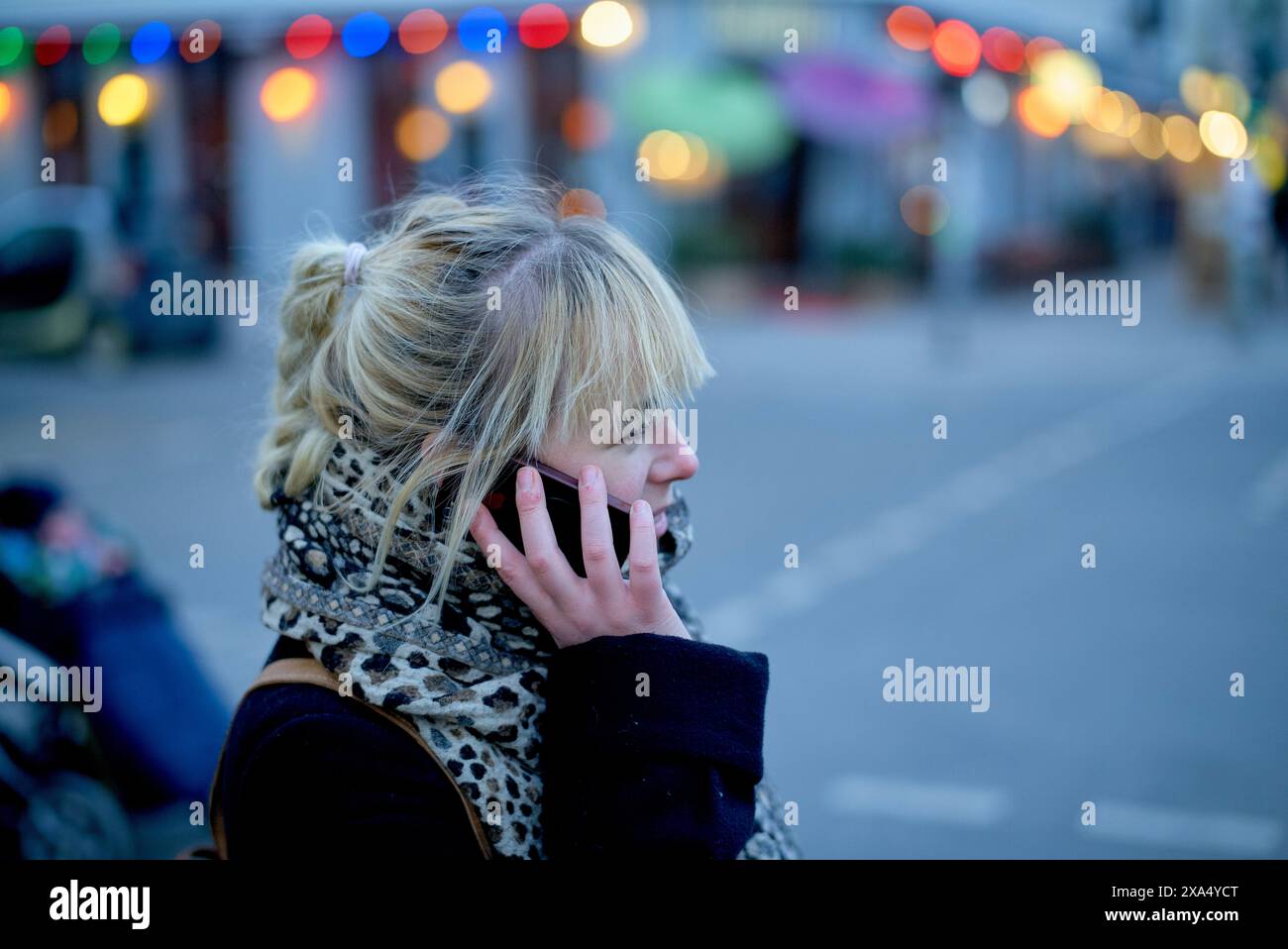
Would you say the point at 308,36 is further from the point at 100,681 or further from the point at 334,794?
the point at 334,794

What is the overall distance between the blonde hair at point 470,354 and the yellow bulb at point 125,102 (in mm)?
21165

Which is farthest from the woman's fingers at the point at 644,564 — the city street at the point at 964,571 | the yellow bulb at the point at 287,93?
the yellow bulb at the point at 287,93

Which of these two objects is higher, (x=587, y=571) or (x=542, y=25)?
(x=542, y=25)

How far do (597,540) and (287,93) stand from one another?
2049 centimetres

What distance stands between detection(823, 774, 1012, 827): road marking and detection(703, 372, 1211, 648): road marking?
835mm

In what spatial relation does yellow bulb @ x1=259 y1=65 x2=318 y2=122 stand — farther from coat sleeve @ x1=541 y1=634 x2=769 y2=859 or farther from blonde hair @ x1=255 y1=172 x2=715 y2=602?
coat sleeve @ x1=541 y1=634 x2=769 y2=859

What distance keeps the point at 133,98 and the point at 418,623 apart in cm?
2170

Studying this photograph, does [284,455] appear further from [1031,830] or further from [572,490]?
[1031,830]

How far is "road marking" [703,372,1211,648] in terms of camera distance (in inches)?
248

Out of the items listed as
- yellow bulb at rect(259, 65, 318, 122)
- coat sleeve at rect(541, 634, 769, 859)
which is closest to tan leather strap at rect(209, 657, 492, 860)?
coat sleeve at rect(541, 634, 769, 859)

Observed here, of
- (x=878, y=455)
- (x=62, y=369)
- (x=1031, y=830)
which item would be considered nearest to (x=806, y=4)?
(x=878, y=455)

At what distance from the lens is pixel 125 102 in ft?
69.3

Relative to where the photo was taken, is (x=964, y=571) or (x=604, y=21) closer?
(x=964, y=571)

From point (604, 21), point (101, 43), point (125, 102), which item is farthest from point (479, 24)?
point (125, 102)
